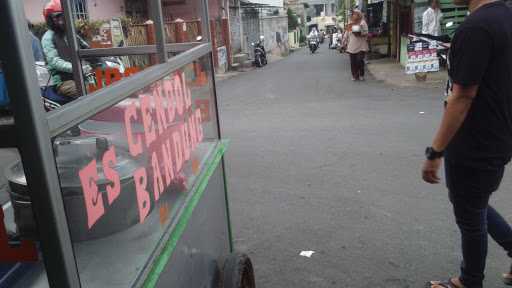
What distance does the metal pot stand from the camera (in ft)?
3.81

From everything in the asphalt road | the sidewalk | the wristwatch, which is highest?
the wristwatch

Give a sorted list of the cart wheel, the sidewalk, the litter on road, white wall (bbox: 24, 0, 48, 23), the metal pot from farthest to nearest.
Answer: white wall (bbox: 24, 0, 48, 23) < the sidewalk < the litter on road < the cart wheel < the metal pot

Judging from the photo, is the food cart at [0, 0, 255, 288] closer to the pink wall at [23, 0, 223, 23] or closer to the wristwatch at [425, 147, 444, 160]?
the wristwatch at [425, 147, 444, 160]

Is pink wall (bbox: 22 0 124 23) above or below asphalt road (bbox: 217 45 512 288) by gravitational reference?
above

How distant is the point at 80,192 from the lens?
3.87 ft

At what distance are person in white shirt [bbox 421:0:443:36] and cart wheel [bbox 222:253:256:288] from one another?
390 inches

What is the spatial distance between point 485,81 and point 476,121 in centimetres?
20

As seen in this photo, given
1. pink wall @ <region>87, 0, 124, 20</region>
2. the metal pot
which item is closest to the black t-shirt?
the metal pot

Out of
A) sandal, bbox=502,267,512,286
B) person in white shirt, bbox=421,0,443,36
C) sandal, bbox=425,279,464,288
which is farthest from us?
person in white shirt, bbox=421,0,443,36

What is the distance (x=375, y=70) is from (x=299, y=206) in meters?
9.91

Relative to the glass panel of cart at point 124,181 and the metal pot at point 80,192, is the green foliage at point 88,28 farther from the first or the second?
the metal pot at point 80,192

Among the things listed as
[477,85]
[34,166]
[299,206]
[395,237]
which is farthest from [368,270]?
[34,166]

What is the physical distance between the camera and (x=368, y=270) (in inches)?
124

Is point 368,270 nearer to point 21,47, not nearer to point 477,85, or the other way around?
point 477,85
